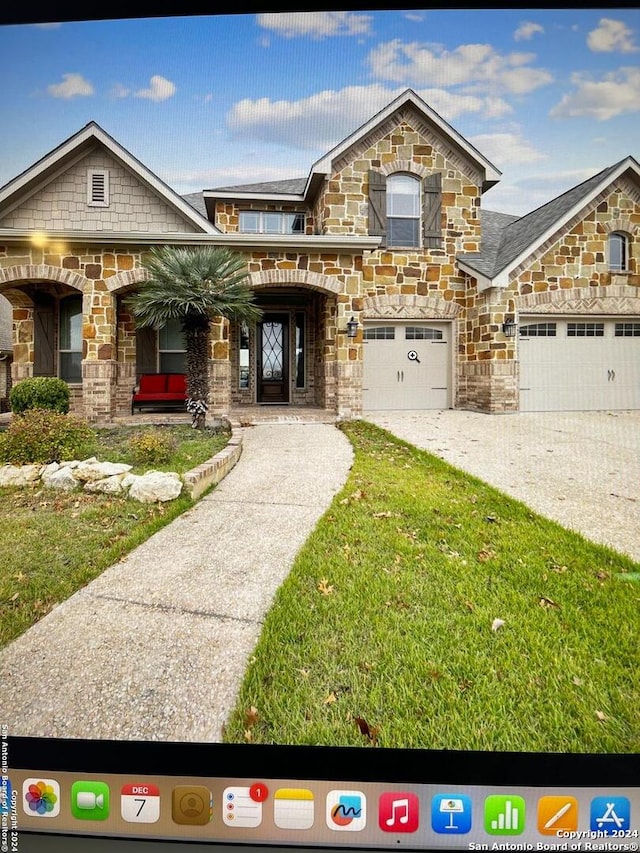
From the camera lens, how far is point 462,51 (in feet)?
2.86

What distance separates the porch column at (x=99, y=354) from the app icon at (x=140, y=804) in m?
1.69

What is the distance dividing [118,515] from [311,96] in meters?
1.45

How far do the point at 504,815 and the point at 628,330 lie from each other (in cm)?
122

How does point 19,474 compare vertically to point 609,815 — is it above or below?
above

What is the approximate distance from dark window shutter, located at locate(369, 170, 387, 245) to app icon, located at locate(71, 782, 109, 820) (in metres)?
5.02

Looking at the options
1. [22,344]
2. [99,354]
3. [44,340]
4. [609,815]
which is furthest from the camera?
[99,354]

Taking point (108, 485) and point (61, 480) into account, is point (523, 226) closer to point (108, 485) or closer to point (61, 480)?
point (108, 485)

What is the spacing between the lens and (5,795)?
62 cm

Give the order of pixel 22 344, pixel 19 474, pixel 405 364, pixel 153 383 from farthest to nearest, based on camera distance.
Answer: pixel 405 364 < pixel 153 383 < pixel 22 344 < pixel 19 474

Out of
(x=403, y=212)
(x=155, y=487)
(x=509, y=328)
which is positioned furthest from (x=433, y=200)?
(x=155, y=487)

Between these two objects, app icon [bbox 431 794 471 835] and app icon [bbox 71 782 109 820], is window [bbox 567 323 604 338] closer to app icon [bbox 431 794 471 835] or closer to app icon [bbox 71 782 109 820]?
app icon [bbox 431 794 471 835]

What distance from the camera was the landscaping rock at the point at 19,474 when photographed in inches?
51.1

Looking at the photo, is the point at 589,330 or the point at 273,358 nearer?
the point at 589,330

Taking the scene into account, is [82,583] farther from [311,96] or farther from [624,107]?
[624,107]
